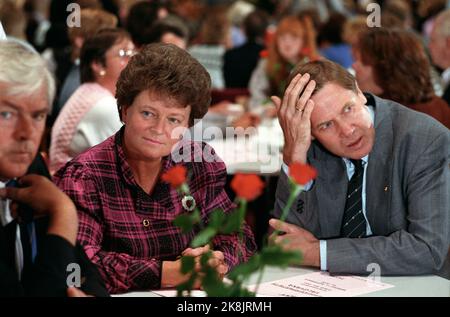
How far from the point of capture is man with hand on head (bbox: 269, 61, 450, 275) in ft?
8.04

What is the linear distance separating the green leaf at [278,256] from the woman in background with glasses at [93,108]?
2235 millimetres

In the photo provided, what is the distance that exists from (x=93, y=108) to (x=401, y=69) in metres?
1.46

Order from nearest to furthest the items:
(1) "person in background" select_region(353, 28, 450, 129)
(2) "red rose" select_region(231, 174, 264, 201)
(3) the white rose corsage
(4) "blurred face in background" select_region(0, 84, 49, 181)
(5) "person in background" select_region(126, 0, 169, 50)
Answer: (2) "red rose" select_region(231, 174, 264, 201), (4) "blurred face in background" select_region(0, 84, 49, 181), (3) the white rose corsage, (1) "person in background" select_region(353, 28, 450, 129), (5) "person in background" select_region(126, 0, 169, 50)

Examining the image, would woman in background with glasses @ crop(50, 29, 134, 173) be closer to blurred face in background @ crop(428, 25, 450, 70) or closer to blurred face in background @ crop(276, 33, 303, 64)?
blurred face in background @ crop(428, 25, 450, 70)

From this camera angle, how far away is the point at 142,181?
2.37 meters

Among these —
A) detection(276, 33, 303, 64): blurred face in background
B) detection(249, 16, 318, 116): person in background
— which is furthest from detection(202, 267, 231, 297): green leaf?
detection(276, 33, 303, 64): blurred face in background

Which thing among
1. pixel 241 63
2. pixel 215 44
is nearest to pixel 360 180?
pixel 241 63

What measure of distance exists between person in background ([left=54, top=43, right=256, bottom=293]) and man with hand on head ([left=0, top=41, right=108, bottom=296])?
367 millimetres

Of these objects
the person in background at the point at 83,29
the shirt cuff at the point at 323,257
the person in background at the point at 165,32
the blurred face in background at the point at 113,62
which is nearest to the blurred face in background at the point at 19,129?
the shirt cuff at the point at 323,257

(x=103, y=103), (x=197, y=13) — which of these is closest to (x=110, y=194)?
(x=103, y=103)

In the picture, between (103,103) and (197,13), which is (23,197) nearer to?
(103,103)

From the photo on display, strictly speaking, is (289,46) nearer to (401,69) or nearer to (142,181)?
(401,69)

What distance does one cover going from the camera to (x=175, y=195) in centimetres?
240

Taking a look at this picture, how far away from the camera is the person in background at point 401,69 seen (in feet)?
11.6
